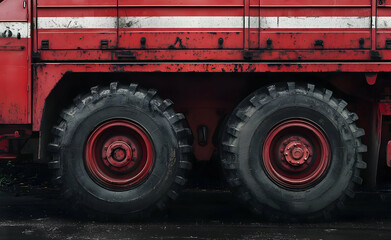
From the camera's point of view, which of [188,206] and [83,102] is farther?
[188,206]

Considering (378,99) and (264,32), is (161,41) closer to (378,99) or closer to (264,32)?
(264,32)

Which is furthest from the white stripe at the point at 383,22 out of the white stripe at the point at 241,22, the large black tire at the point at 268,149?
the large black tire at the point at 268,149

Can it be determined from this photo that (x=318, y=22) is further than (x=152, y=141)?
Yes

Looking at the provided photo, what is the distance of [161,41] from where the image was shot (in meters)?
6.20

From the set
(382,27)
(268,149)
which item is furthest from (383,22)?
(268,149)

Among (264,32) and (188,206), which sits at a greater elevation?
(264,32)

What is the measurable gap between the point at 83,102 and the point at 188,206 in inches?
75.4

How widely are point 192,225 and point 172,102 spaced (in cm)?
129

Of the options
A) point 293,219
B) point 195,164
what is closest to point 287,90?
point 293,219

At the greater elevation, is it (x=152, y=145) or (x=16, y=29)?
(x=16, y=29)

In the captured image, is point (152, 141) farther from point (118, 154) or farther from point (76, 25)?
point (76, 25)

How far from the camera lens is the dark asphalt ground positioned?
18.4 ft

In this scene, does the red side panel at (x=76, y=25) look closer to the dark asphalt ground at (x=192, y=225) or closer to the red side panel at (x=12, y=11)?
the red side panel at (x=12, y=11)

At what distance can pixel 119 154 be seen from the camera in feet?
20.2
